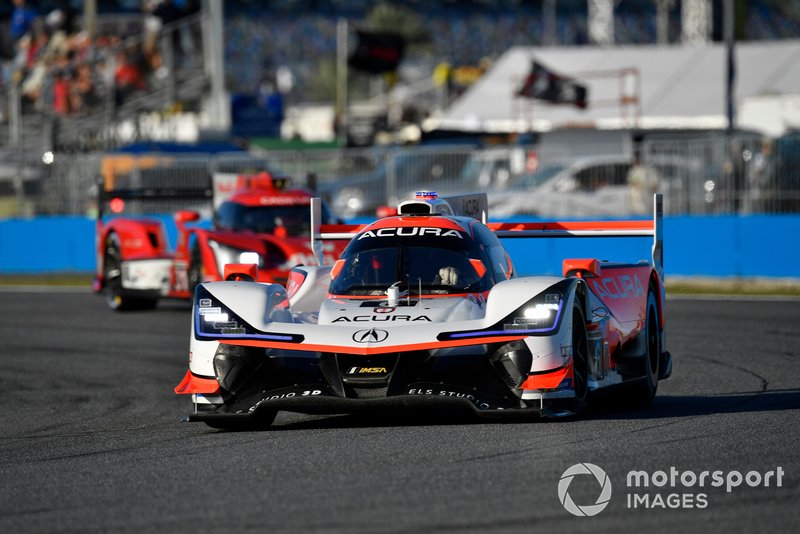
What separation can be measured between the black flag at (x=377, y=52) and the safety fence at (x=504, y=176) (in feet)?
48.7

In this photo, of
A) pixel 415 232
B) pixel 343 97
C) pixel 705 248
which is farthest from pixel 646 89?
pixel 415 232

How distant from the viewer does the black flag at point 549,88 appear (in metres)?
38.3

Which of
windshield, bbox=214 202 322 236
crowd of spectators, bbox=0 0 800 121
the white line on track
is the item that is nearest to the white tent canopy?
the white line on track

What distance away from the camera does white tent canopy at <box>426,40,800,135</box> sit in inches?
1515

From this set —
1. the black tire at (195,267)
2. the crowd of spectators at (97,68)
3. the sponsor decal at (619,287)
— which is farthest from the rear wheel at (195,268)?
the crowd of spectators at (97,68)

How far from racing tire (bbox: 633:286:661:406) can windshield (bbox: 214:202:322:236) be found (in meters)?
8.35

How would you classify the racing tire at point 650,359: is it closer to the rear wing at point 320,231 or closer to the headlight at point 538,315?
the headlight at point 538,315

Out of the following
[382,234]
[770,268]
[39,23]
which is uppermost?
[39,23]

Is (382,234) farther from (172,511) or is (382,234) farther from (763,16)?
(763,16)

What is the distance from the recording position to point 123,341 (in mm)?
15781

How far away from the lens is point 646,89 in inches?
1598

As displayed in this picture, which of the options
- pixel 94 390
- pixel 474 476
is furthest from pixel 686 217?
pixel 474 476

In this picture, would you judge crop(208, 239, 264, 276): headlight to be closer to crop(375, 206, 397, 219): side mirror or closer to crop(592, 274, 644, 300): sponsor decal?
crop(375, 206, 397, 219): side mirror

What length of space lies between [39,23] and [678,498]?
41.9 metres
